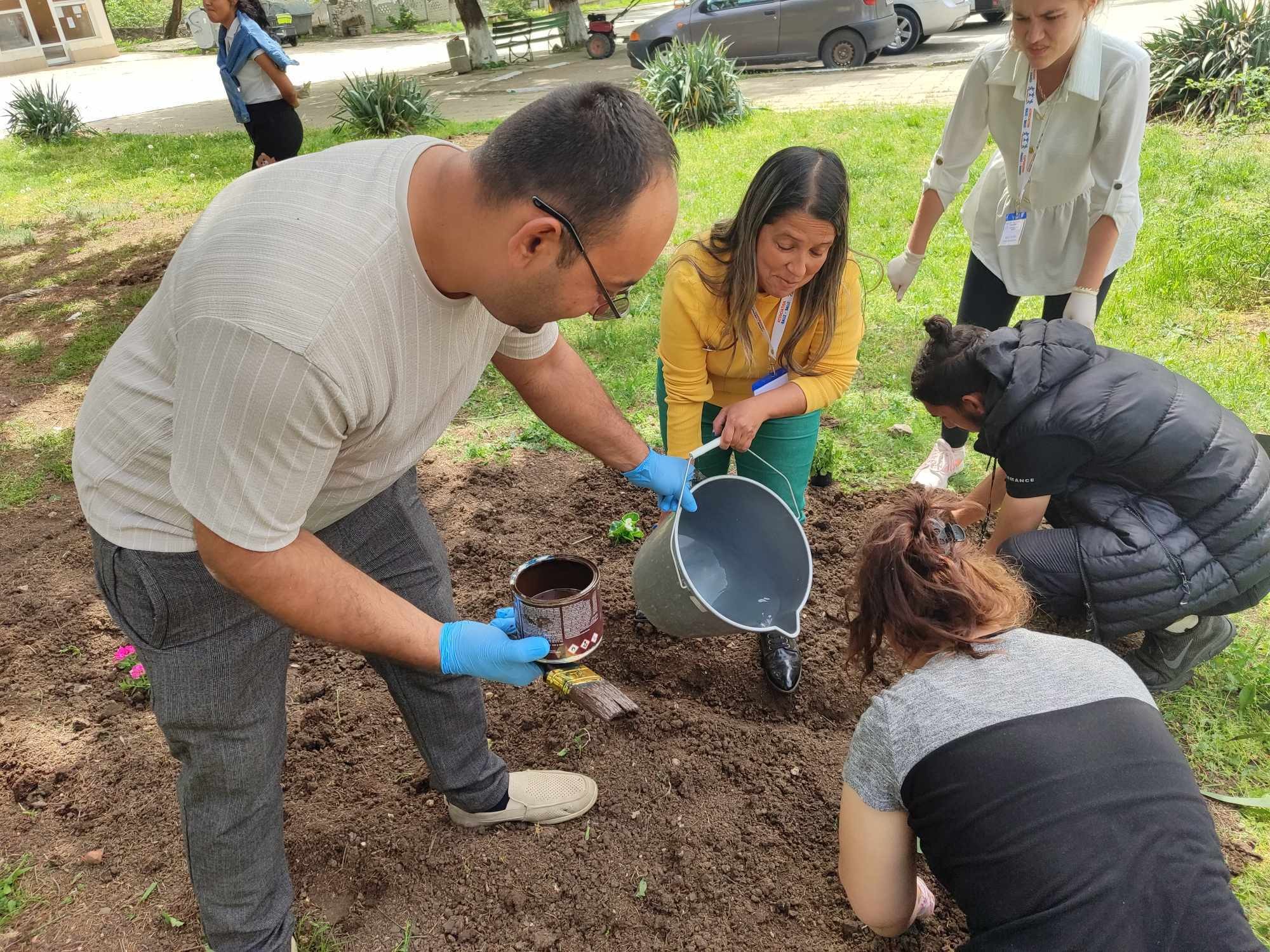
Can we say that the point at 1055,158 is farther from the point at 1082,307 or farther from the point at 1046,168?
the point at 1082,307

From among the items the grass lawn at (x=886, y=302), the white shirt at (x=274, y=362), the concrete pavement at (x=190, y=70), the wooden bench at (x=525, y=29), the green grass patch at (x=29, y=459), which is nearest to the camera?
the white shirt at (x=274, y=362)

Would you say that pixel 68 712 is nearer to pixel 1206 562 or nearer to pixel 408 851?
pixel 408 851

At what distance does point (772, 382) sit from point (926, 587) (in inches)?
42.0

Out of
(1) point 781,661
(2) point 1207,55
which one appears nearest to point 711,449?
(1) point 781,661

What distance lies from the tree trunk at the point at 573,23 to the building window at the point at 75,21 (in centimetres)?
1223

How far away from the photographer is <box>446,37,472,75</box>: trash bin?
50.6 feet

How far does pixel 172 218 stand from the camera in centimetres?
768

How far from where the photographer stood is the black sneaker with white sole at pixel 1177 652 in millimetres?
2514

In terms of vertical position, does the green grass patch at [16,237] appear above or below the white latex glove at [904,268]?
below

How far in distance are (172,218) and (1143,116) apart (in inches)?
298

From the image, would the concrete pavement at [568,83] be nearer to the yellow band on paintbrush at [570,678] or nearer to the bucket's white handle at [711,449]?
the bucket's white handle at [711,449]

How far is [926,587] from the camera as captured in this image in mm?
1587

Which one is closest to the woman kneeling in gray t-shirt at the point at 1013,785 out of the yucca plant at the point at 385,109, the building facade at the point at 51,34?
the yucca plant at the point at 385,109

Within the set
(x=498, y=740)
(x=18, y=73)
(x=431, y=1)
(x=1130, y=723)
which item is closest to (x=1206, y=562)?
(x=1130, y=723)
